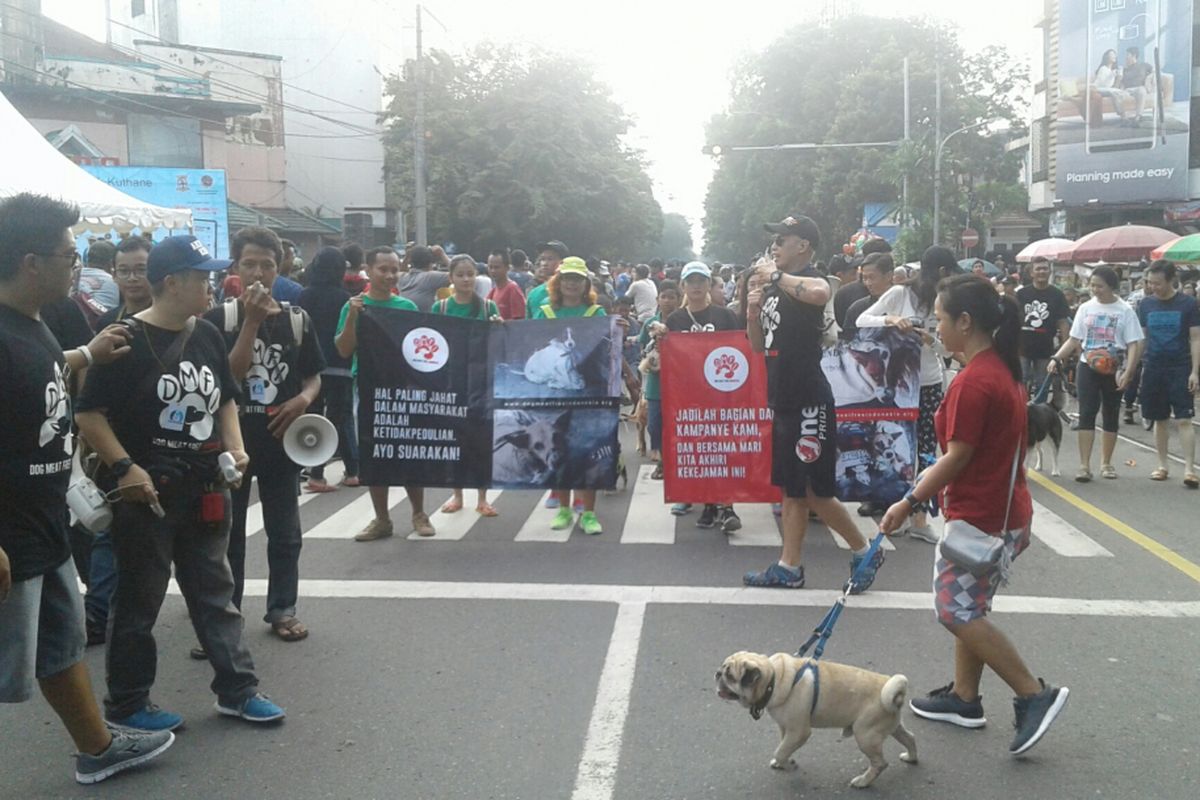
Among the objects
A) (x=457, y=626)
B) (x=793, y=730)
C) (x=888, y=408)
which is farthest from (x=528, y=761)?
(x=888, y=408)

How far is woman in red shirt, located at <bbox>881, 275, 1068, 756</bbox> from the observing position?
13.8ft

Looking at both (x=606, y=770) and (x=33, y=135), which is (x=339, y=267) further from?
(x=33, y=135)

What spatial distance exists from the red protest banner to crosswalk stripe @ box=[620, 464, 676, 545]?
0.28 metres

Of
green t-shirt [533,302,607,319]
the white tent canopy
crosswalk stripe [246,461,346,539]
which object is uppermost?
the white tent canopy

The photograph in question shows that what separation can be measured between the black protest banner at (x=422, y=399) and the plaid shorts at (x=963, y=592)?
4.37 m

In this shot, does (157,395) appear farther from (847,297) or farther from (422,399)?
(847,297)

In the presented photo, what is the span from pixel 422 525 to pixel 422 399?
0.89 metres

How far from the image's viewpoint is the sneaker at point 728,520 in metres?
8.31

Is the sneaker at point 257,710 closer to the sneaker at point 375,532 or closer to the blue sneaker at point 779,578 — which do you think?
the blue sneaker at point 779,578

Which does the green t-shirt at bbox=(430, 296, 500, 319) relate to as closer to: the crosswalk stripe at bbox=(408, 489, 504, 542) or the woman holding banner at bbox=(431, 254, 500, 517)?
the woman holding banner at bbox=(431, 254, 500, 517)

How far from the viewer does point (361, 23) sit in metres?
53.2

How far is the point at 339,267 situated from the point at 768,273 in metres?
4.23

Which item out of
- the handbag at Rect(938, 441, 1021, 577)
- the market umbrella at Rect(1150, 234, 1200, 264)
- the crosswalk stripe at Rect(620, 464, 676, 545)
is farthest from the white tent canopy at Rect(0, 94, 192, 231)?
the market umbrella at Rect(1150, 234, 1200, 264)

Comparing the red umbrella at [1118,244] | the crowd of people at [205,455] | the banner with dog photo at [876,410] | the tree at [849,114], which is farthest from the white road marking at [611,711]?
the tree at [849,114]
